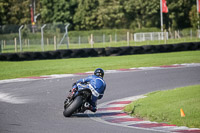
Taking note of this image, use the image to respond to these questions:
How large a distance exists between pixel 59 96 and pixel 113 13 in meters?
58.0

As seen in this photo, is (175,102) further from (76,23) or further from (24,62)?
(76,23)

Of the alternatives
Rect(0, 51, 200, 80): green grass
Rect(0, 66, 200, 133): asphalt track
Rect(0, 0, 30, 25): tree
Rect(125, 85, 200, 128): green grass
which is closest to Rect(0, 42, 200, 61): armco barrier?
Rect(0, 51, 200, 80): green grass

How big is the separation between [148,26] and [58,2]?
1694 cm

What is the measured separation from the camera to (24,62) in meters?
27.4

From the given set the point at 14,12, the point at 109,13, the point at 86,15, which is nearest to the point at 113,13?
the point at 109,13

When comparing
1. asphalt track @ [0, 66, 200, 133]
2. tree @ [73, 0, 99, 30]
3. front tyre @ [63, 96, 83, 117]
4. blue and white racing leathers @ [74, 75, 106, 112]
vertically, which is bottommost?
asphalt track @ [0, 66, 200, 133]

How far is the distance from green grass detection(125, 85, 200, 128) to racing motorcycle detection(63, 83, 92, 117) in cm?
138

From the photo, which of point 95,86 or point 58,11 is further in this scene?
point 58,11

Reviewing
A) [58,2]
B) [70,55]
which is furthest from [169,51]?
[58,2]

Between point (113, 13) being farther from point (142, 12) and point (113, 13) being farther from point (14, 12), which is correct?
point (14, 12)

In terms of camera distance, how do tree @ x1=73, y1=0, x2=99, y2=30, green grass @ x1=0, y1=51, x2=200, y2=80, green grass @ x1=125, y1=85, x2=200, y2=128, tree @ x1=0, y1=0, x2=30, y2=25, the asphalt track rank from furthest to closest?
1. tree @ x1=0, y1=0, x2=30, y2=25
2. tree @ x1=73, y1=0, x2=99, y2=30
3. green grass @ x1=0, y1=51, x2=200, y2=80
4. green grass @ x1=125, y1=85, x2=200, y2=128
5. the asphalt track

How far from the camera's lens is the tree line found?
68.4 metres

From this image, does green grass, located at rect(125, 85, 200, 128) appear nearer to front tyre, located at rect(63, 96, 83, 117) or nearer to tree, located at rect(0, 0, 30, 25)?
front tyre, located at rect(63, 96, 83, 117)

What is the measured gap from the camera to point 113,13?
70.7 metres
